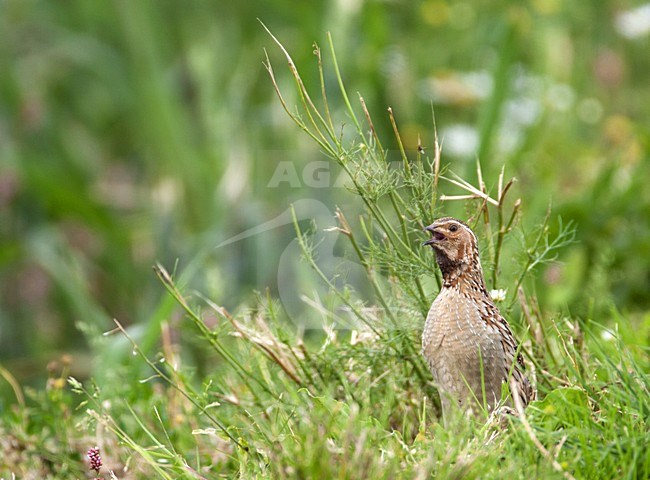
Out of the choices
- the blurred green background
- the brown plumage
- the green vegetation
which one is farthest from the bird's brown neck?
the blurred green background

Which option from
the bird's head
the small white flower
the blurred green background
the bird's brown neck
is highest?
the bird's head

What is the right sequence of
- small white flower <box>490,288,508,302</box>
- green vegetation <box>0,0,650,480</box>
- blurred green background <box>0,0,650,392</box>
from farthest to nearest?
1. blurred green background <box>0,0,650,392</box>
2. small white flower <box>490,288,508,302</box>
3. green vegetation <box>0,0,650,480</box>

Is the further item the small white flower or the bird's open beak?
the small white flower

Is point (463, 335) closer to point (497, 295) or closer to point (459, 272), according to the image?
point (459, 272)

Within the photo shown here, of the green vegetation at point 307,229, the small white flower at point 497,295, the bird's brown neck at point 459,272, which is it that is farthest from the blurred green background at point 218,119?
the bird's brown neck at point 459,272

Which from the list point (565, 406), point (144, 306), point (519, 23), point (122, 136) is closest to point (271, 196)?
point (144, 306)

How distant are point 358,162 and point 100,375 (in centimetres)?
129

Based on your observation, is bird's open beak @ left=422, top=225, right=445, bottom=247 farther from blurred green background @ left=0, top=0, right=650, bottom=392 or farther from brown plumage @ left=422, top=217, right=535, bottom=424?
blurred green background @ left=0, top=0, right=650, bottom=392

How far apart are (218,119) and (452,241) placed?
4506 mm

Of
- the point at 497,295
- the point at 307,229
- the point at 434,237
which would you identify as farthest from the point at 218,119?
the point at 434,237

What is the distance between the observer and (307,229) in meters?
4.73

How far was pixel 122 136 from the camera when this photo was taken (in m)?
8.29

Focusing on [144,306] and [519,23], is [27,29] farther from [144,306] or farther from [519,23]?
[519,23]

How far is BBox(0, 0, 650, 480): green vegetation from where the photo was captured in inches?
91.6
